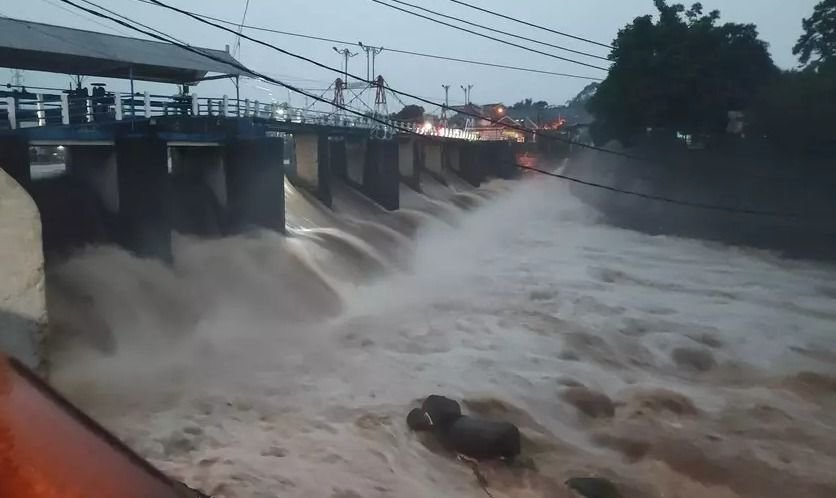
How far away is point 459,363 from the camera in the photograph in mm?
12289

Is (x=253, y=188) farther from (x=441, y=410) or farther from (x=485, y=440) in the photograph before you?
(x=485, y=440)

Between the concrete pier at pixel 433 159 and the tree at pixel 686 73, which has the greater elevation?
the tree at pixel 686 73

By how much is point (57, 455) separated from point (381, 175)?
2638 cm

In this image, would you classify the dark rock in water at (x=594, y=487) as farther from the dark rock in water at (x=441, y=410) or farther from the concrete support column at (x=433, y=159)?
the concrete support column at (x=433, y=159)

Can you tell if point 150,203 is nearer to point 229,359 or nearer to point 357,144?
point 229,359

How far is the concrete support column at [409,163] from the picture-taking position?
1356 inches

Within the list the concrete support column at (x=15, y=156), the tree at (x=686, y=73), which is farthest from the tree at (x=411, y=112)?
the concrete support column at (x=15, y=156)

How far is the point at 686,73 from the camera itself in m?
27.7

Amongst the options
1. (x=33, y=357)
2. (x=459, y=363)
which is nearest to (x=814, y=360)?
(x=459, y=363)

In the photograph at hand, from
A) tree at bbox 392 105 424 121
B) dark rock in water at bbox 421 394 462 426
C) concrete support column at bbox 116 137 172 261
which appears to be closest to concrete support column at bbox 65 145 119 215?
concrete support column at bbox 116 137 172 261

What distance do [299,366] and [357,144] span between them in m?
19.3

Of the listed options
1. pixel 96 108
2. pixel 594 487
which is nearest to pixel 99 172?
pixel 96 108

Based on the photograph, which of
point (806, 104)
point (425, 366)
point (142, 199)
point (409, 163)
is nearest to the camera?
point (425, 366)

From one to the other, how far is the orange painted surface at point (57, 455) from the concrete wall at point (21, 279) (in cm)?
358
